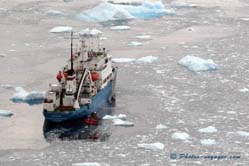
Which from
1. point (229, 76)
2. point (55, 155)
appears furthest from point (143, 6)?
point (55, 155)

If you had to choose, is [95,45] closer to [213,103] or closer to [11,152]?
[213,103]

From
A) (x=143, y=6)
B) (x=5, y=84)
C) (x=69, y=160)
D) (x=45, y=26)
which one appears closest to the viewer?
(x=69, y=160)

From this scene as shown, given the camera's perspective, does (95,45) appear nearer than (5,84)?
No

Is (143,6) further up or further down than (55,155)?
further up

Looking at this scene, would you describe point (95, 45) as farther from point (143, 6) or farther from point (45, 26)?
point (143, 6)

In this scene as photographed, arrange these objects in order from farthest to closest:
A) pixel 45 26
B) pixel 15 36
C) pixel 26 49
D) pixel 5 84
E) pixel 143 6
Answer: pixel 143 6 < pixel 45 26 < pixel 15 36 < pixel 26 49 < pixel 5 84

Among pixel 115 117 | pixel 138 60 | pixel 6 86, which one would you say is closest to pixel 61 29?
pixel 138 60

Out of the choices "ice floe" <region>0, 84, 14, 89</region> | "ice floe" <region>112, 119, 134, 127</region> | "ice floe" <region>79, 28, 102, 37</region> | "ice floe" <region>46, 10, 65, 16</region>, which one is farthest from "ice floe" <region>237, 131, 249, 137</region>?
"ice floe" <region>46, 10, 65, 16</region>
